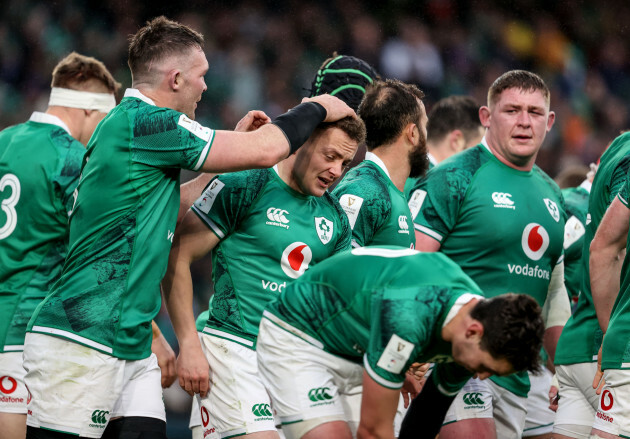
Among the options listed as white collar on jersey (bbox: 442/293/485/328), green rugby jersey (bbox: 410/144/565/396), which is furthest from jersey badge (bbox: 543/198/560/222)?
white collar on jersey (bbox: 442/293/485/328)

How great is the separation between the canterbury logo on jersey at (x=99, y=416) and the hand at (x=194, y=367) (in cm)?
51

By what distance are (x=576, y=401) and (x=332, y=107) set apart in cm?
227

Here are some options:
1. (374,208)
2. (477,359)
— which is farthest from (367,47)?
(477,359)

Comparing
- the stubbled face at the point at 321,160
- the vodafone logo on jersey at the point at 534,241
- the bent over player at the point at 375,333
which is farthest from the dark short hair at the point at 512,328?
the vodafone logo on jersey at the point at 534,241

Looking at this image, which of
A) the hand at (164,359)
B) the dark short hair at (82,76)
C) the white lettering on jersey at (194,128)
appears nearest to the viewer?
the white lettering on jersey at (194,128)

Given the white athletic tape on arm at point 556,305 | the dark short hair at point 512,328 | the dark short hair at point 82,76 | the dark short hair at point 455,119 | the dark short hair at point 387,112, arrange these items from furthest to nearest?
1. the dark short hair at point 455,119
2. the white athletic tape on arm at point 556,305
3. the dark short hair at point 82,76
4. the dark short hair at point 387,112
5. the dark short hair at point 512,328

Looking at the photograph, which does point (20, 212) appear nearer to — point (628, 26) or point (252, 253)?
point (252, 253)

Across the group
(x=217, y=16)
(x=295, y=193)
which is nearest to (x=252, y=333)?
(x=295, y=193)

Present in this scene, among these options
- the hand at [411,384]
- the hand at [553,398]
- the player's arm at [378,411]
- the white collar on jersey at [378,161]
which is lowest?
the hand at [553,398]

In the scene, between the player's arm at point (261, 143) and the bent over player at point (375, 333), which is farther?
the player's arm at point (261, 143)

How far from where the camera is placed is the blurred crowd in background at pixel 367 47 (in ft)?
39.5

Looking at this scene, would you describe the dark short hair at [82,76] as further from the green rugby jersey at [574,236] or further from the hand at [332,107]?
the green rugby jersey at [574,236]

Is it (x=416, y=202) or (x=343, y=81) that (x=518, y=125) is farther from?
(x=343, y=81)

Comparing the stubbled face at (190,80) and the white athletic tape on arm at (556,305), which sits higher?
the stubbled face at (190,80)
